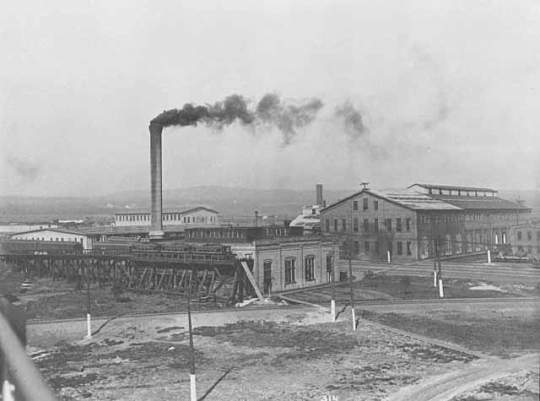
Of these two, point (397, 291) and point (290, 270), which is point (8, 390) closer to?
point (290, 270)

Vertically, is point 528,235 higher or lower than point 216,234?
lower

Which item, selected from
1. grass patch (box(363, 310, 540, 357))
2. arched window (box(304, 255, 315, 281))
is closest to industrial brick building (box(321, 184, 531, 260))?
arched window (box(304, 255, 315, 281))

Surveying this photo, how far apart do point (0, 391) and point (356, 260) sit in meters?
55.1

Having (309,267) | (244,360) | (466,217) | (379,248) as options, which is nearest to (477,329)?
(244,360)

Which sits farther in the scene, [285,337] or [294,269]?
[294,269]

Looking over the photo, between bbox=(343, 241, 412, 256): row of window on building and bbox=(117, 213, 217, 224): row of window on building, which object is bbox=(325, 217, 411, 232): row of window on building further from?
bbox=(117, 213, 217, 224): row of window on building

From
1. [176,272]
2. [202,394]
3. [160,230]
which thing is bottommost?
[202,394]

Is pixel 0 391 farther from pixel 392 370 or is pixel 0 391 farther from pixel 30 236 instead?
pixel 30 236

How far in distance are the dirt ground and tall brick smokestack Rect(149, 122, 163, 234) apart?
2018 cm

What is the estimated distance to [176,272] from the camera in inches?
1496

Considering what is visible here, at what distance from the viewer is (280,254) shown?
121ft

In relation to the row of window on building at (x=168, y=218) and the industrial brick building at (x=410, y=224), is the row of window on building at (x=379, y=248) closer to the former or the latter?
the industrial brick building at (x=410, y=224)

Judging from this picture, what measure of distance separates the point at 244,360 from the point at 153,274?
20957mm

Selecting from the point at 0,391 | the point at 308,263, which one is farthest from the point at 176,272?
the point at 0,391
